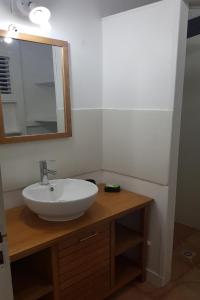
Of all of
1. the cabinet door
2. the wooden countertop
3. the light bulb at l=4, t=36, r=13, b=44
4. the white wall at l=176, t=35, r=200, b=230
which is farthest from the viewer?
the white wall at l=176, t=35, r=200, b=230

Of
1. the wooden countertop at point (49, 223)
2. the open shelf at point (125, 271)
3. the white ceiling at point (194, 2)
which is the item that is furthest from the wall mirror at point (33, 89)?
the open shelf at point (125, 271)

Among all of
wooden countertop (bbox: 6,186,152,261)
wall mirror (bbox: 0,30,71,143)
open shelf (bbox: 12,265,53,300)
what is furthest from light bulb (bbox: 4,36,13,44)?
open shelf (bbox: 12,265,53,300)

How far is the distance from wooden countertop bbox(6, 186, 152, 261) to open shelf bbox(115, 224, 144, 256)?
0.94ft

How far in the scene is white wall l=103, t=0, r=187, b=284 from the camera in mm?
1600

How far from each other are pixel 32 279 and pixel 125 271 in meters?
0.76

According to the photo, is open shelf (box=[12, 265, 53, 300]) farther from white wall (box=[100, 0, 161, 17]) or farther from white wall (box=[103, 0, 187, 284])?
white wall (box=[100, 0, 161, 17])

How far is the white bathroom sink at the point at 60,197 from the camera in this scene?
1.31 metres

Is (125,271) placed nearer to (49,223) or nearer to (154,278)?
(154,278)

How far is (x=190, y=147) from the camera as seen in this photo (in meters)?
2.59

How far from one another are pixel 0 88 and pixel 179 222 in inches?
92.1

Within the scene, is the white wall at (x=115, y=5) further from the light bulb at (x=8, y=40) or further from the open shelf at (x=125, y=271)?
the open shelf at (x=125, y=271)

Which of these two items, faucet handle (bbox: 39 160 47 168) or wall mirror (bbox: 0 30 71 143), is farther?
faucet handle (bbox: 39 160 47 168)

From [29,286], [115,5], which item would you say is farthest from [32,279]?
[115,5]

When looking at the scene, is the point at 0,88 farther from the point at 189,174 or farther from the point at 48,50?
the point at 189,174
